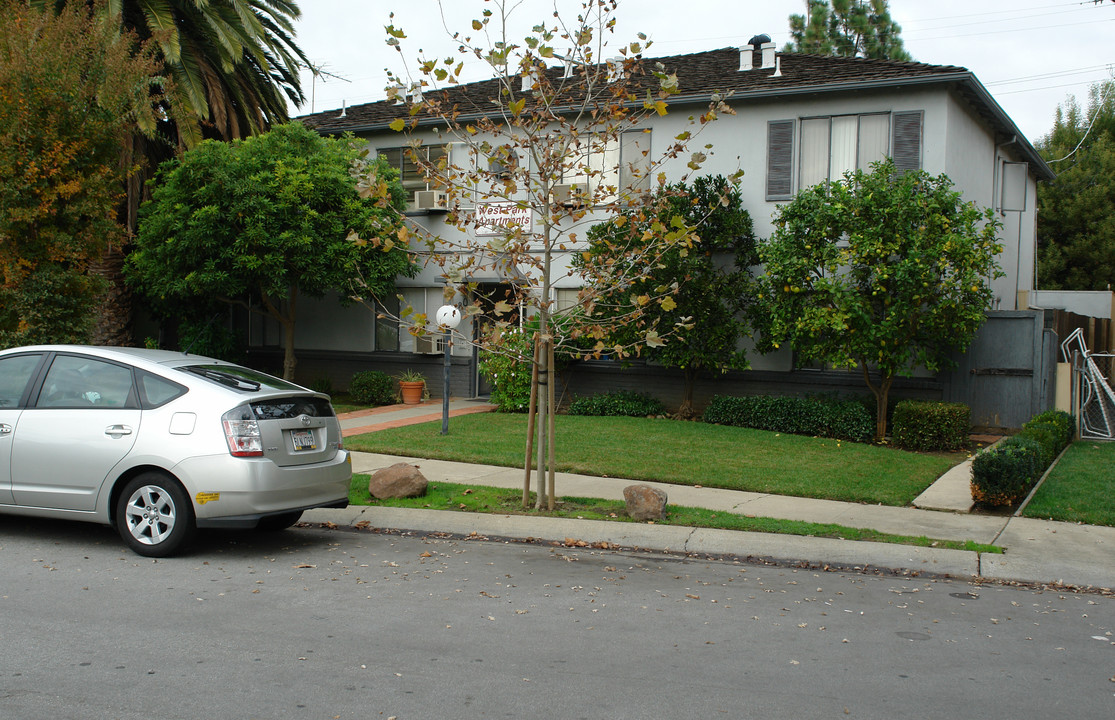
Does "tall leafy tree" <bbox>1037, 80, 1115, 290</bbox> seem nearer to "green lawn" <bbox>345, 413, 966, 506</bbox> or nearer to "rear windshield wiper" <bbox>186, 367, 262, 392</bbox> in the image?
"green lawn" <bbox>345, 413, 966, 506</bbox>

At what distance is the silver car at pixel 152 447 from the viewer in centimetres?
701

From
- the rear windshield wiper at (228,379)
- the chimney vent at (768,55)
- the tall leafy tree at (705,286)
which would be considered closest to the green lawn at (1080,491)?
the tall leafy tree at (705,286)

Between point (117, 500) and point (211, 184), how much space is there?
11.0 m

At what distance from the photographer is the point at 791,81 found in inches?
648

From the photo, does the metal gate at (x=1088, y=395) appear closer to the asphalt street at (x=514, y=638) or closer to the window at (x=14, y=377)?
the asphalt street at (x=514, y=638)

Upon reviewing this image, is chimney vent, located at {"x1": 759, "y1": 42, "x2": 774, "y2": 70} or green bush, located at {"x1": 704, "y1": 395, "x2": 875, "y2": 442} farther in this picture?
chimney vent, located at {"x1": 759, "y1": 42, "x2": 774, "y2": 70}

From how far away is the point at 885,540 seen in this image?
791 centimetres

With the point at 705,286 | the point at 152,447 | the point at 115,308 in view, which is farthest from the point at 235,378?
the point at 115,308

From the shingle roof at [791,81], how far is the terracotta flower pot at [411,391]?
17.4ft

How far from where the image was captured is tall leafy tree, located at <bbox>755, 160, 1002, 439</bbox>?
44.3 ft

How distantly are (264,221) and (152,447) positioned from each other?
10.8 meters

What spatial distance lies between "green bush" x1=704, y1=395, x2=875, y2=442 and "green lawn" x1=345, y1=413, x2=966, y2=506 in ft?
1.42

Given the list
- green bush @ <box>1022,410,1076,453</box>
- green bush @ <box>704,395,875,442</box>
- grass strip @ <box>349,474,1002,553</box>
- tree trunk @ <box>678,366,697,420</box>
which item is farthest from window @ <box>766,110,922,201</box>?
grass strip @ <box>349,474,1002,553</box>

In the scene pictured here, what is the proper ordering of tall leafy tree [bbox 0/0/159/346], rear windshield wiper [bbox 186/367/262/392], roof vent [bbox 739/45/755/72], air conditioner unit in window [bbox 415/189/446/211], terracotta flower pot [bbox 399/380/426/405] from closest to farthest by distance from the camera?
rear windshield wiper [bbox 186/367/262/392], tall leafy tree [bbox 0/0/159/346], roof vent [bbox 739/45/755/72], terracotta flower pot [bbox 399/380/426/405], air conditioner unit in window [bbox 415/189/446/211]
